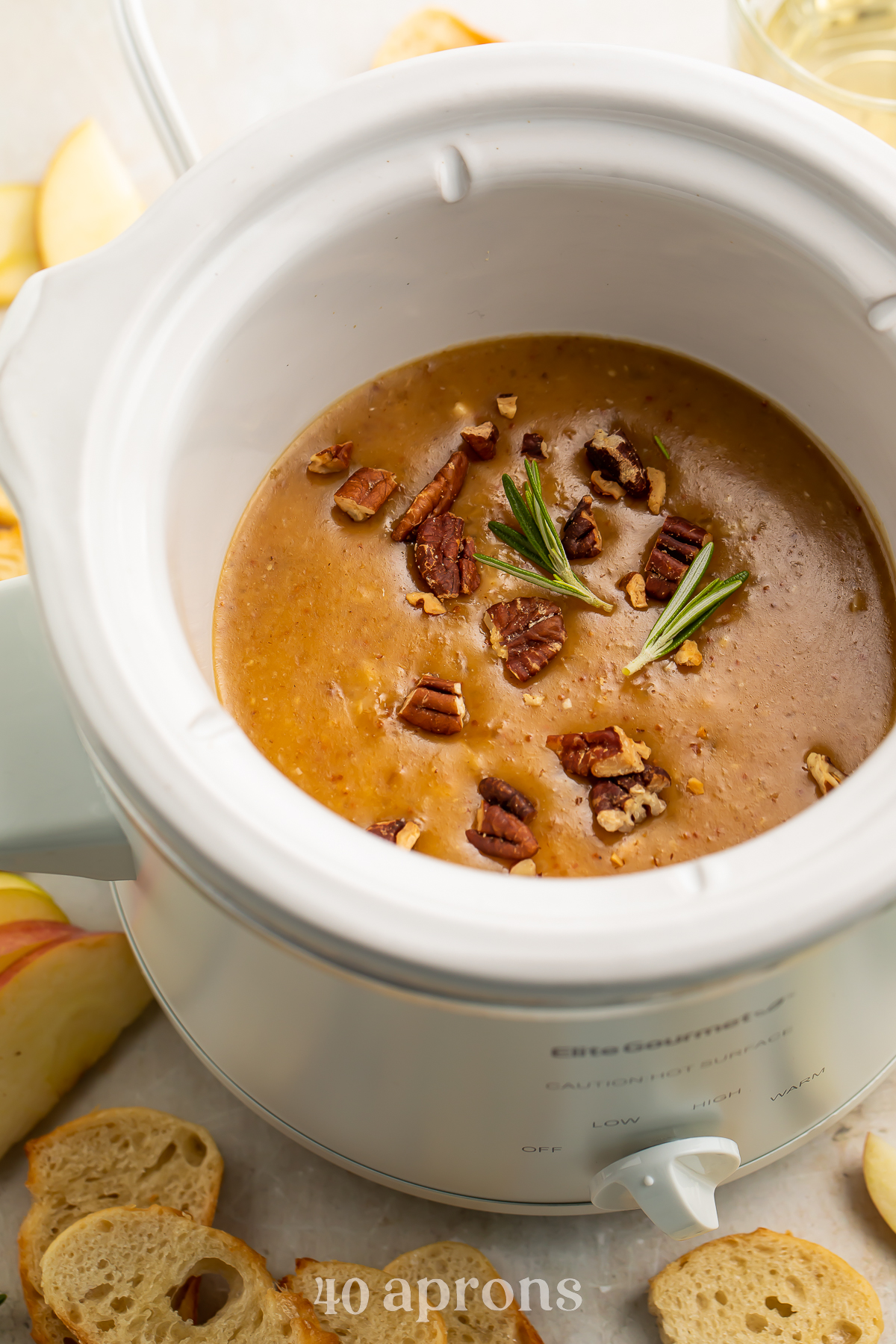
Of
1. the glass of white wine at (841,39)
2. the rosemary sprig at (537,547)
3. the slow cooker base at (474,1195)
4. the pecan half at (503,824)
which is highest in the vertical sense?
the glass of white wine at (841,39)

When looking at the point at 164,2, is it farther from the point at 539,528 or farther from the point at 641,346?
the point at 539,528

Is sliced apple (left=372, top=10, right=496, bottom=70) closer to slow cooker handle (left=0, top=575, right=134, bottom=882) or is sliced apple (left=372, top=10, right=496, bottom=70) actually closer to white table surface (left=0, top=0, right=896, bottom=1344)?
slow cooker handle (left=0, top=575, right=134, bottom=882)

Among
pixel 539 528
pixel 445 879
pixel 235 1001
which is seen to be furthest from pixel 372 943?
pixel 539 528

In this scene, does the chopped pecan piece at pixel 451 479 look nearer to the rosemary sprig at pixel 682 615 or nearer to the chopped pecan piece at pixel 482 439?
the chopped pecan piece at pixel 482 439

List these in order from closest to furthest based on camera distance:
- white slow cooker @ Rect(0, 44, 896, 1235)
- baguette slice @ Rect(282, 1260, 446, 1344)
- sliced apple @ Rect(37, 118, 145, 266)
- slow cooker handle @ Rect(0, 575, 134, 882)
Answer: white slow cooker @ Rect(0, 44, 896, 1235) < slow cooker handle @ Rect(0, 575, 134, 882) < baguette slice @ Rect(282, 1260, 446, 1344) < sliced apple @ Rect(37, 118, 145, 266)

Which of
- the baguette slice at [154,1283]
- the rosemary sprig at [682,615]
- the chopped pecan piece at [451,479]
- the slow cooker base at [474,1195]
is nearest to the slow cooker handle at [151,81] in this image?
the chopped pecan piece at [451,479]

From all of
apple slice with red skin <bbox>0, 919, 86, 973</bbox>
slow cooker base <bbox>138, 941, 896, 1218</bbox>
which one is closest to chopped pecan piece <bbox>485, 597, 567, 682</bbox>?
slow cooker base <bbox>138, 941, 896, 1218</bbox>
